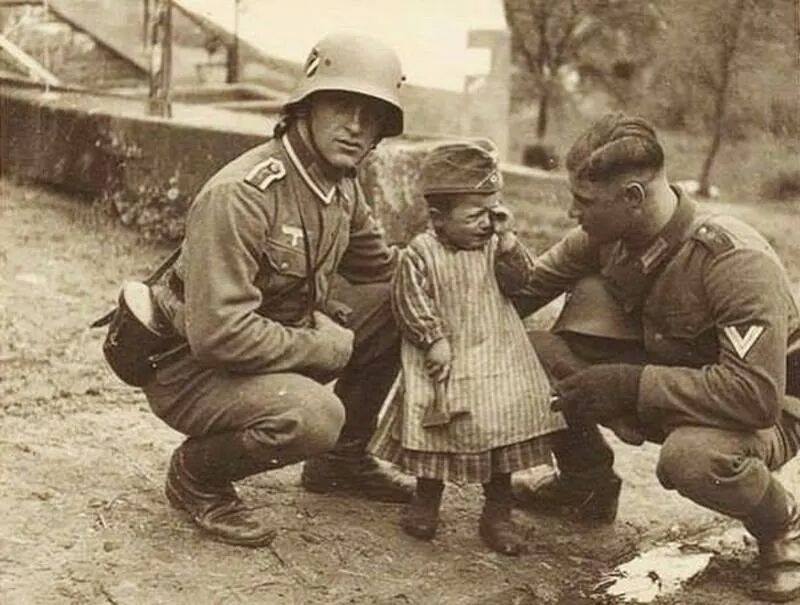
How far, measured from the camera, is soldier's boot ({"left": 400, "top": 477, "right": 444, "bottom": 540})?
4.10 meters

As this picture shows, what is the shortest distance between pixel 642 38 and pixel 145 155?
5923 mm

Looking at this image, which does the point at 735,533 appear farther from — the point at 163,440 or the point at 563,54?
the point at 563,54

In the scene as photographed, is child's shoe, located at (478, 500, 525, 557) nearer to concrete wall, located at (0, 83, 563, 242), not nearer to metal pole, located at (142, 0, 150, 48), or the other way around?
concrete wall, located at (0, 83, 563, 242)

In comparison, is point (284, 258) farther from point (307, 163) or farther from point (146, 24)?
point (146, 24)

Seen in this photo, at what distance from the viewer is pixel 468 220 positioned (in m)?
3.98

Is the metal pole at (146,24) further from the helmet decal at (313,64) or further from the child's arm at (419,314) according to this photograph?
the child's arm at (419,314)

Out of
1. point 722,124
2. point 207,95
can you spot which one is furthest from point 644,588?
point 722,124

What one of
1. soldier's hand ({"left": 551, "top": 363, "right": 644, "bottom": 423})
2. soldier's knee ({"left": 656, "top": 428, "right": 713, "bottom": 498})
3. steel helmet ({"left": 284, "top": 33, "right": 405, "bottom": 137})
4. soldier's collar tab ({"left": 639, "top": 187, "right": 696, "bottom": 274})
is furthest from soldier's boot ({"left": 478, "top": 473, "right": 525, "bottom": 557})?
steel helmet ({"left": 284, "top": 33, "right": 405, "bottom": 137})

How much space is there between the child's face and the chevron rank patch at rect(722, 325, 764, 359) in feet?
2.48

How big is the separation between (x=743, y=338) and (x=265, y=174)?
1372 mm

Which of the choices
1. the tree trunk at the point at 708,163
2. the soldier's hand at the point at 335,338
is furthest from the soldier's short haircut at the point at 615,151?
the tree trunk at the point at 708,163

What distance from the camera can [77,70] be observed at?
923 centimetres

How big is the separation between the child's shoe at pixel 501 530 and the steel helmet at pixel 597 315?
586mm

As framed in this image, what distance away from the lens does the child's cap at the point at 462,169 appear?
3.92m
